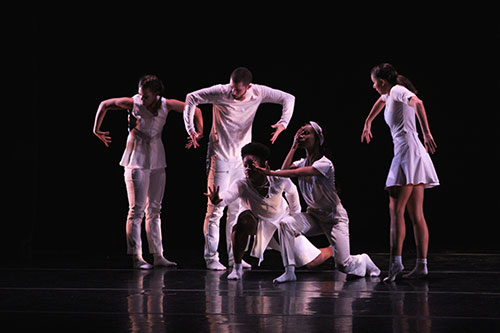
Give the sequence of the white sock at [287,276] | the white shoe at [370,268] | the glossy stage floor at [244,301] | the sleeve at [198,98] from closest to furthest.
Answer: the glossy stage floor at [244,301] < the white sock at [287,276] < the white shoe at [370,268] < the sleeve at [198,98]

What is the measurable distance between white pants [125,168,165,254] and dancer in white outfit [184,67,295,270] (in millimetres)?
381

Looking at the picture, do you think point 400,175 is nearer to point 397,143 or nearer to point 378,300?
point 397,143

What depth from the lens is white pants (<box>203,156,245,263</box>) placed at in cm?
504

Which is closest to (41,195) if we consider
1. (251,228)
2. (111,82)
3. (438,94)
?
(111,82)

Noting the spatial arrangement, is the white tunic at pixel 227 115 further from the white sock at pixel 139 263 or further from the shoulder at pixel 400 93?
the shoulder at pixel 400 93

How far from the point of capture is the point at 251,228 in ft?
14.9

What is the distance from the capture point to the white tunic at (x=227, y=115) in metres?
5.07

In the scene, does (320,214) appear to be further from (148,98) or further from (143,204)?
(148,98)

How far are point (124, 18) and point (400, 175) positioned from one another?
3510 mm

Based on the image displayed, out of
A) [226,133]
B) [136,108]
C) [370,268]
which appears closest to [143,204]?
[136,108]

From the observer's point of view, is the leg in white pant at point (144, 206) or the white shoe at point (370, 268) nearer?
the white shoe at point (370, 268)

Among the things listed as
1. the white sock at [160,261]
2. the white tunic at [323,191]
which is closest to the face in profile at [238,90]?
the white tunic at [323,191]

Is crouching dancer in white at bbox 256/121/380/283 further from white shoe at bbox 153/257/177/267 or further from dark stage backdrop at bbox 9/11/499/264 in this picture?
dark stage backdrop at bbox 9/11/499/264

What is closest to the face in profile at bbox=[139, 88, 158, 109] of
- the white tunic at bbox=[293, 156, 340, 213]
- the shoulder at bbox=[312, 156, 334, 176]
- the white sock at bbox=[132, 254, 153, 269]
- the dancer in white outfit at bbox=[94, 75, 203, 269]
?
the dancer in white outfit at bbox=[94, 75, 203, 269]
